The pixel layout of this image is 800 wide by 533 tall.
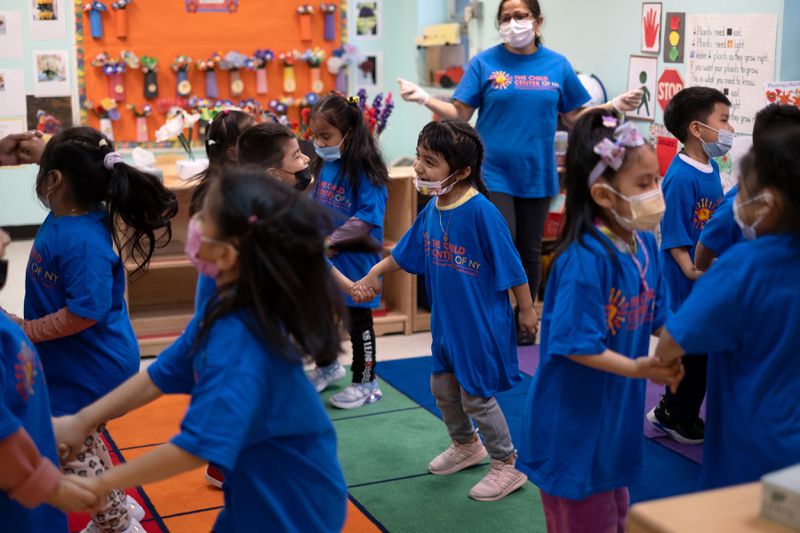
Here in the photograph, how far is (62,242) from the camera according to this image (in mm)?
2424

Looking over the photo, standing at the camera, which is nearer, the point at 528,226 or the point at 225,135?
the point at 225,135

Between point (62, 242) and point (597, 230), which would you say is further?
point (62, 242)

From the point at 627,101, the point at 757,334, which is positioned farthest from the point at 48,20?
the point at 757,334

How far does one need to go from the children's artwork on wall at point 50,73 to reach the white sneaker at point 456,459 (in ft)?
15.2

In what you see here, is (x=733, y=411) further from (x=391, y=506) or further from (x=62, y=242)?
(x=62, y=242)

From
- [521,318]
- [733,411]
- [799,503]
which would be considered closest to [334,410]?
[521,318]

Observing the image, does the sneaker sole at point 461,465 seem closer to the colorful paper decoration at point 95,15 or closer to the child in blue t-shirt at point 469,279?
the child in blue t-shirt at point 469,279

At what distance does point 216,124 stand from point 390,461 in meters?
→ 1.28

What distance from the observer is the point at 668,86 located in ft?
15.8

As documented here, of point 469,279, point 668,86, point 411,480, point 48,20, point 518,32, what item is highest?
Answer: point 48,20

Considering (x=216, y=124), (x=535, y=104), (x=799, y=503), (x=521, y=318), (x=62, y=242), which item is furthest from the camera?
(x=535, y=104)

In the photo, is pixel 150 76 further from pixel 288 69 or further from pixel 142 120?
pixel 288 69

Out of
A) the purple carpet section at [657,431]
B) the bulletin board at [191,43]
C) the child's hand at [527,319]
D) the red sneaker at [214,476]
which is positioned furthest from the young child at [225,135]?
the bulletin board at [191,43]

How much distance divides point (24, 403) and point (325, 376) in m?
2.32
